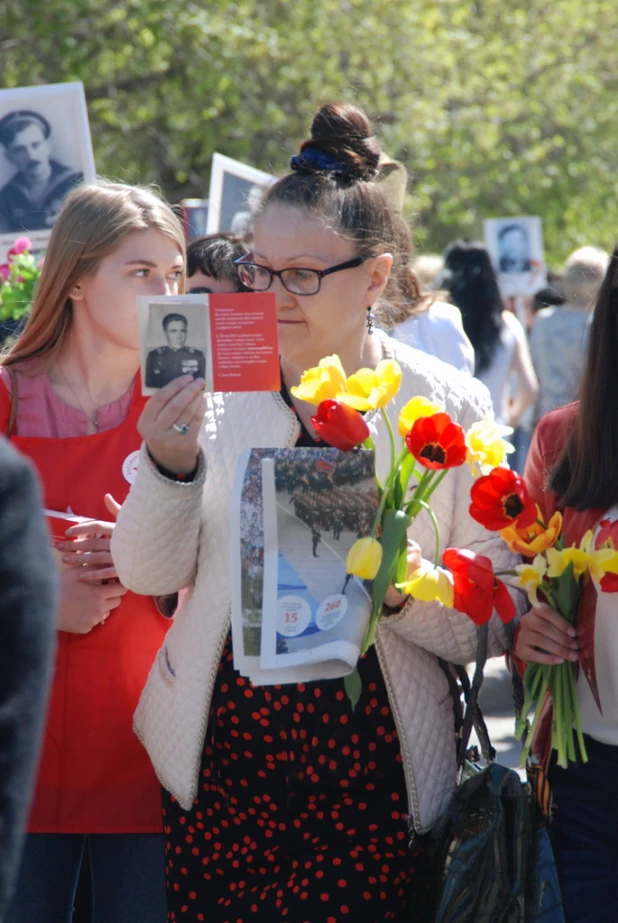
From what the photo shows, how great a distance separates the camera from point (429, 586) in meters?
2.17


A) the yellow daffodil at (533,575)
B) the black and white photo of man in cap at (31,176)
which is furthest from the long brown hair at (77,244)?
the black and white photo of man in cap at (31,176)

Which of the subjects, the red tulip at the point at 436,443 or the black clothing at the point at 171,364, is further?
the black clothing at the point at 171,364

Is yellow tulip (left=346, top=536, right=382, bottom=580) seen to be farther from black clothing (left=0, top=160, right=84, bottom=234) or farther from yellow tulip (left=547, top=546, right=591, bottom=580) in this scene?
black clothing (left=0, top=160, right=84, bottom=234)

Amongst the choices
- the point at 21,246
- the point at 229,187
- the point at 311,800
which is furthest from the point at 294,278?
the point at 229,187

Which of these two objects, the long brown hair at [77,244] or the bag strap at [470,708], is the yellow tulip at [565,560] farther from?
the long brown hair at [77,244]

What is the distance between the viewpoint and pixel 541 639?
7.72 feet

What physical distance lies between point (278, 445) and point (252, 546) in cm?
38

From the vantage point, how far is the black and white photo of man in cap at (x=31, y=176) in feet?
16.5

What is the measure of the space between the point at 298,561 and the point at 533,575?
42 centimetres

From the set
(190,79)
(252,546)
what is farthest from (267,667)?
(190,79)

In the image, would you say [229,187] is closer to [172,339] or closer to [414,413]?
[172,339]

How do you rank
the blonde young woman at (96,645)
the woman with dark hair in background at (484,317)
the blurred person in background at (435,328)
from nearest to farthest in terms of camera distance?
the blonde young woman at (96,645)
the blurred person in background at (435,328)
the woman with dark hair in background at (484,317)

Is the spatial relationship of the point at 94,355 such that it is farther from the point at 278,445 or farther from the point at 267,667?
the point at 267,667

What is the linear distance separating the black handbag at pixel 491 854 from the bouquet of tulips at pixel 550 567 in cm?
9
